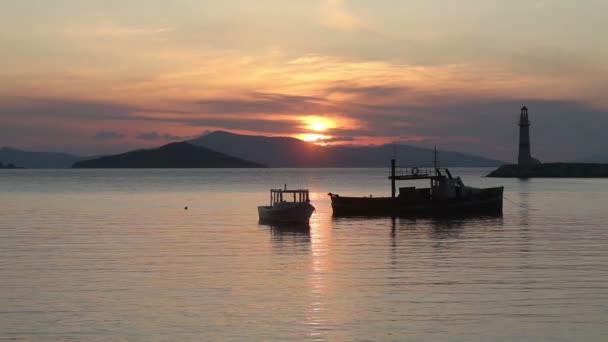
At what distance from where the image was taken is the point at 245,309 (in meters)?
24.4

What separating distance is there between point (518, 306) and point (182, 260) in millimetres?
18542

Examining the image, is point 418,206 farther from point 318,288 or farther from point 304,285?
point 318,288

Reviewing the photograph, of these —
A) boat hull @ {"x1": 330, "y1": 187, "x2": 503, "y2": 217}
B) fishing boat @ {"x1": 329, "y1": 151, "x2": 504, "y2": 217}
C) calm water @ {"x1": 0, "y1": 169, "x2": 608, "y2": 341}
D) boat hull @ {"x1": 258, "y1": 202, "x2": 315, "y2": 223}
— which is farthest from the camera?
fishing boat @ {"x1": 329, "y1": 151, "x2": 504, "y2": 217}

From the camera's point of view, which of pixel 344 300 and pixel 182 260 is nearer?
pixel 344 300

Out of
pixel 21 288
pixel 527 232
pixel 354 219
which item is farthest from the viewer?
pixel 354 219

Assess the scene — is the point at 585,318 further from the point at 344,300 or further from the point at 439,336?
the point at 344,300

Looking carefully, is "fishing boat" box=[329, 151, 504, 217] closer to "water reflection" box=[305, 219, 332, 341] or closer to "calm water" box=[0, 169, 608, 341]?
"calm water" box=[0, 169, 608, 341]

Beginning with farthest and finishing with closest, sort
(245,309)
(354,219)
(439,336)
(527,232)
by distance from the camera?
(354,219)
(527,232)
(245,309)
(439,336)

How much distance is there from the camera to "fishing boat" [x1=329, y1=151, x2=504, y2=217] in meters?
73.2

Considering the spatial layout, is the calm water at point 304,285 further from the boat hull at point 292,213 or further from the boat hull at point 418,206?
the boat hull at point 418,206

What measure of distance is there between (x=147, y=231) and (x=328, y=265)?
2470 centimetres

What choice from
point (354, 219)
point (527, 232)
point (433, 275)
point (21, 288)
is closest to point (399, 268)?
point (433, 275)

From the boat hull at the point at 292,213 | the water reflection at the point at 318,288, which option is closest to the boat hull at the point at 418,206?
the boat hull at the point at 292,213

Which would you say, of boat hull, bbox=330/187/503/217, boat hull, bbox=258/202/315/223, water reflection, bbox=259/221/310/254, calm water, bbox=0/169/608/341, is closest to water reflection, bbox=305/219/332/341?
calm water, bbox=0/169/608/341
